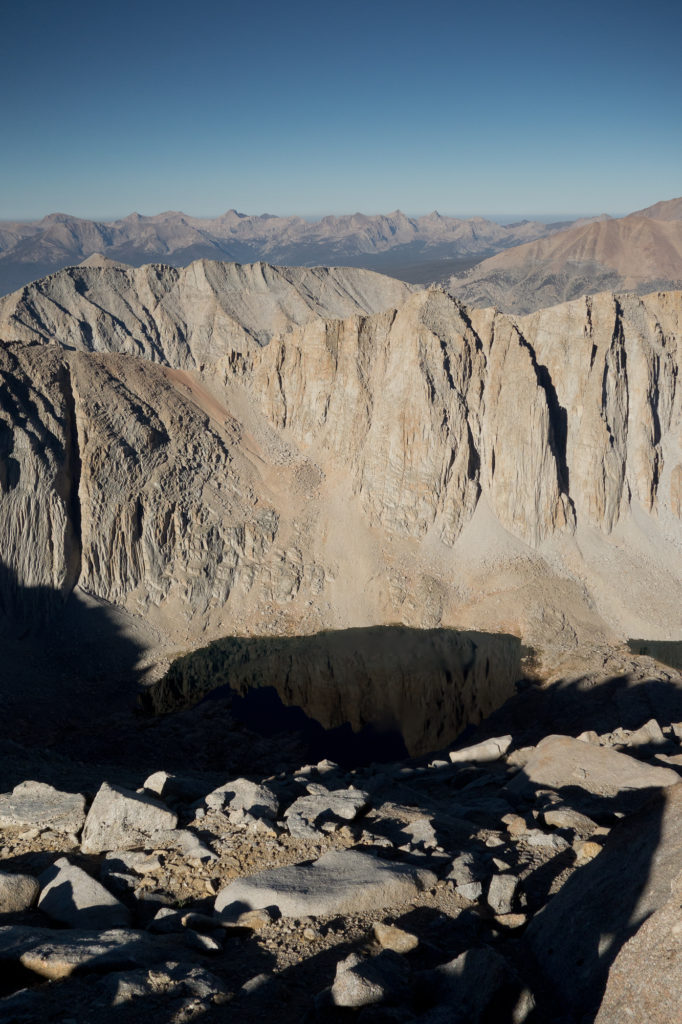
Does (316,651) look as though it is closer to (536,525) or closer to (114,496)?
(114,496)

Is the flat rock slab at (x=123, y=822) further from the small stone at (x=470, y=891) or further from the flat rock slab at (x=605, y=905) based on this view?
the flat rock slab at (x=605, y=905)

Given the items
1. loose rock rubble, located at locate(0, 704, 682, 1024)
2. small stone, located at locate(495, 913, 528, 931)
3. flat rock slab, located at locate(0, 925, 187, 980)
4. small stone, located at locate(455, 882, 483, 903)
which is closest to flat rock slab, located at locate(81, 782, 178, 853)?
loose rock rubble, located at locate(0, 704, 682, 1024)

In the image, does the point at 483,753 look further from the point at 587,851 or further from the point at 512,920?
the point at 512,920

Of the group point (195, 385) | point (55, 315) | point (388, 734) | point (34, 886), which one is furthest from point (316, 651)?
point (55, 315)

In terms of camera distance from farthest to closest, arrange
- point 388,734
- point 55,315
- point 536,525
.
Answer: point 55,315
point 536,525
point 388,734

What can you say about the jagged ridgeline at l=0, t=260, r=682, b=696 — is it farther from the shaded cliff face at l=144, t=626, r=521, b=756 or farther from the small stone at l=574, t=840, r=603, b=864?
the small stone at l=574, t=840, r=603, b=864
